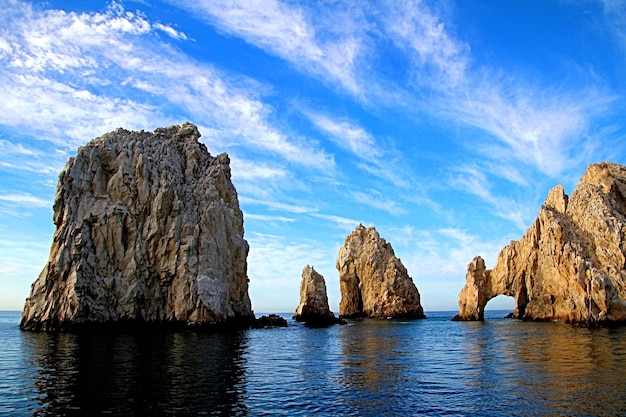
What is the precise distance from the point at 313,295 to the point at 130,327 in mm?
39746

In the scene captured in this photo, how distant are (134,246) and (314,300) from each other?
131 feet

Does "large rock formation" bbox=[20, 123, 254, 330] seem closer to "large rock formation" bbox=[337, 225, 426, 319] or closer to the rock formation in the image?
the rock formation

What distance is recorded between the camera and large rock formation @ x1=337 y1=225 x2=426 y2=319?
122 m

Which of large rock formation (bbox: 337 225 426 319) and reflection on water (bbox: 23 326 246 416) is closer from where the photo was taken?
reflection on water (bbox: 23 326 246 416)

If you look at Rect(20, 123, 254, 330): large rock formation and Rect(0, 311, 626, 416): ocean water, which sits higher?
Rect(20, 123, 254, 330): large rock formation

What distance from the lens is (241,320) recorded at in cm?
7738

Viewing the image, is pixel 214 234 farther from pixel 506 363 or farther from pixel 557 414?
pixel 557 414

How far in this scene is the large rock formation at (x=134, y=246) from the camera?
5981cm

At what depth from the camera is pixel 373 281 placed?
125m

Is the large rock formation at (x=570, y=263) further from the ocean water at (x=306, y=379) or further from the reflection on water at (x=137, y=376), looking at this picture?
the reflection on water at (x=137, y=376)

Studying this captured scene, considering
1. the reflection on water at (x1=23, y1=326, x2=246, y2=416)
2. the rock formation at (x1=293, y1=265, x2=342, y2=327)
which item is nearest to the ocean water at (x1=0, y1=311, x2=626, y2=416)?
the reflection on water at (x1=23, y1=326, x2=246, y2=416)

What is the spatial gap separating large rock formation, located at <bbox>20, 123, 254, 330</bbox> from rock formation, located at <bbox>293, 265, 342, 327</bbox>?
18810 mm

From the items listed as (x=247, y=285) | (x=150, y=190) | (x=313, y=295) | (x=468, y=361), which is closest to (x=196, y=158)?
(x=150, y=190)

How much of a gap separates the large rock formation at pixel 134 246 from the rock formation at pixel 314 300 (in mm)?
18810
